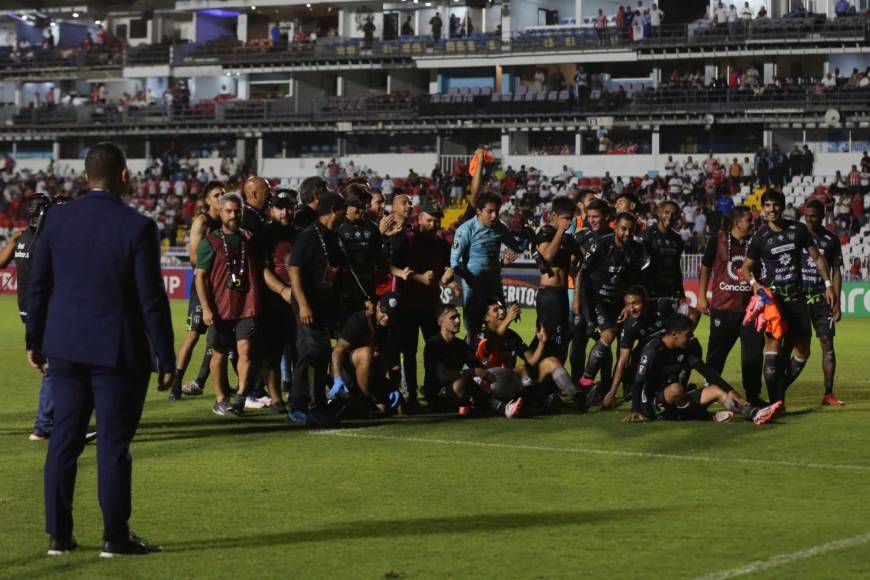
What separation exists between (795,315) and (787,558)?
721 cm

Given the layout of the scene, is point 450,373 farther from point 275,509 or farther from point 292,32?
point 292,32

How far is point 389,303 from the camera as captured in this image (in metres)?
13.7

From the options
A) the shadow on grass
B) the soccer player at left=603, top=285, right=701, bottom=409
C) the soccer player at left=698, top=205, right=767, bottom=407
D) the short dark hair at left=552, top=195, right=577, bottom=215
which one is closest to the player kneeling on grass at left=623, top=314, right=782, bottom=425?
the soccer player at left=603, top=285, right=701, bottom=409

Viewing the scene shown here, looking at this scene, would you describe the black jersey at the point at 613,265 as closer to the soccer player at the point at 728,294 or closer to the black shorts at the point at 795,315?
the soccer player at the point at 728,294

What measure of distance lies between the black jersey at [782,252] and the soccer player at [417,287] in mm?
2980

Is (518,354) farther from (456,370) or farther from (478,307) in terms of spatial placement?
(478,307)

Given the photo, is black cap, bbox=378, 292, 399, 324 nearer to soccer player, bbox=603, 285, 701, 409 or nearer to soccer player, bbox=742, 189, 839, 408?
soccer player, bbox=603, 285, 701, 409

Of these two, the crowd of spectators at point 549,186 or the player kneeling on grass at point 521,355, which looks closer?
the player kneeling on grass at point 521,355

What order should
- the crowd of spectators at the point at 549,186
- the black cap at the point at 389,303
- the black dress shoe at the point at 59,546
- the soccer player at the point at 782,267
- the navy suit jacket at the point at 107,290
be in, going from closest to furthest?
1. the navy suit jacket at the point at 107,290
2. the black dress shoe at the point at 59,546
3. the black cap at the point at 389,303
4. the soccer player at the point at 782,267
5. the crowd of spectators at the point at 549,186

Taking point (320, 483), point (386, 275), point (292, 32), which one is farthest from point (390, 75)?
point (320, 483)

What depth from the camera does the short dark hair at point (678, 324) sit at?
13141mm

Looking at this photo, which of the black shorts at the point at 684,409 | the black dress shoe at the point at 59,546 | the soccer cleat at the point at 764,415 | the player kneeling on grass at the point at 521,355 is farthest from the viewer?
the player kneeling on grass at the point at 521,355

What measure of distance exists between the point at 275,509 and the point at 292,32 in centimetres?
6674

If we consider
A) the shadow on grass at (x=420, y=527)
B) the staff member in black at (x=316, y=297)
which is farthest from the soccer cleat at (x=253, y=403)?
the shadow on grass at (x=420, y=527)
